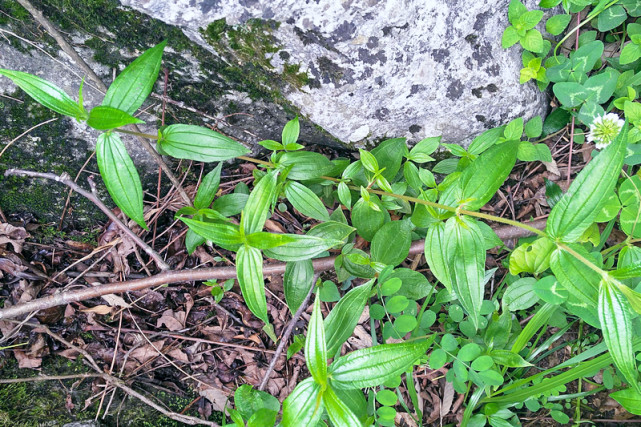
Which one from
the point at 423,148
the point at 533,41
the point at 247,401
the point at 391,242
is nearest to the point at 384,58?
the point at 423,148

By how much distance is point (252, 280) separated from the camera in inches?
69.0

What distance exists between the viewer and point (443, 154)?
102 inches

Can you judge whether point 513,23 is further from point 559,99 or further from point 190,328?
point 190,328

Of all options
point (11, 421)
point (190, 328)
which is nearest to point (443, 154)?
point (190, 328)

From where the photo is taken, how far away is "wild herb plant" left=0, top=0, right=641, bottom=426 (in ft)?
5.33

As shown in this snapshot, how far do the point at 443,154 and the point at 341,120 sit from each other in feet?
2.27

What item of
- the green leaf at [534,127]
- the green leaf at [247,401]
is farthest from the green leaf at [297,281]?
the green leaf at [534,127]

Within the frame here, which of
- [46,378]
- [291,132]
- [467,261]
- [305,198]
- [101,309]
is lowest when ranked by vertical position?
[46,378]

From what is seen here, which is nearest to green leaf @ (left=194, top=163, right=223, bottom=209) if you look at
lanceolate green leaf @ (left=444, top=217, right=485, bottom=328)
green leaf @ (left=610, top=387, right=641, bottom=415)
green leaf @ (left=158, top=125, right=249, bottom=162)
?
green leaf @ (left=158, top=125, right=249, bottom=162)

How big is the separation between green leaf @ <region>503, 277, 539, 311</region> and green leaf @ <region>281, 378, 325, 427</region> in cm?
135

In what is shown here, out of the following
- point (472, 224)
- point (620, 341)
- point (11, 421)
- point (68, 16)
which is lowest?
point (11, 421)

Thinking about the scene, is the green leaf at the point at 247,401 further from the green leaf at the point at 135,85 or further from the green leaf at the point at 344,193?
the green leaf at the point at 135,85

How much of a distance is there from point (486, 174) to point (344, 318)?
0.89 meters

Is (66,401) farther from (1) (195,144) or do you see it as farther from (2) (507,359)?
(2) (507,359)
